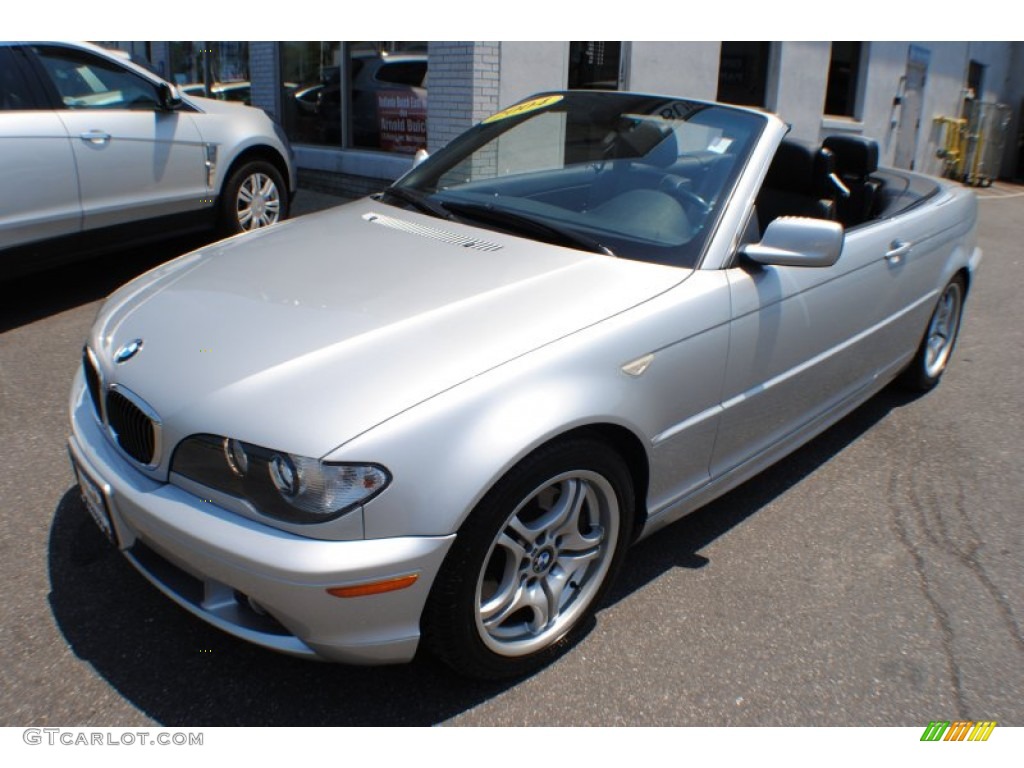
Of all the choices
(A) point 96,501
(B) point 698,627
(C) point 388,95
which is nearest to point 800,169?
(B) point 698,627

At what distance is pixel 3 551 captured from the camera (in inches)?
114

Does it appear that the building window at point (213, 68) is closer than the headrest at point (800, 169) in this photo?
No

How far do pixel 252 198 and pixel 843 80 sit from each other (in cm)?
1008

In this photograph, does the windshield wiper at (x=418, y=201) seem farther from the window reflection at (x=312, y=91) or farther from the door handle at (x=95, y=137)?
the window reflection at (x=312, y=91)

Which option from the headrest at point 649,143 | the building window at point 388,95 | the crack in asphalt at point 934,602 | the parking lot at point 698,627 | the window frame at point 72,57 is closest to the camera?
the parking lot at point 698,627

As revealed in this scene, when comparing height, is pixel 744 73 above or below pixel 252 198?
above

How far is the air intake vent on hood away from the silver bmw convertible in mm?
16

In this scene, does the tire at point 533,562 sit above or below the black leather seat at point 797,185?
below

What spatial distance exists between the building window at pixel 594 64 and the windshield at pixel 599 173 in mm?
→ 5102

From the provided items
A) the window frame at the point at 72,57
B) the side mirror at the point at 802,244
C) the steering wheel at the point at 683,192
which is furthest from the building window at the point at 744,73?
the side mirror at the point at 802,244

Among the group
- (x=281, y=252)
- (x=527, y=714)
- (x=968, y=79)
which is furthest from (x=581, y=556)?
(x=968, y=79)

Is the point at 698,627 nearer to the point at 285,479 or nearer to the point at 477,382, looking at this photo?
the point at 477,382

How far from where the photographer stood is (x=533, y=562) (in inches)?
94.4

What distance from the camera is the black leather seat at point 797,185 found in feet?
13.2
